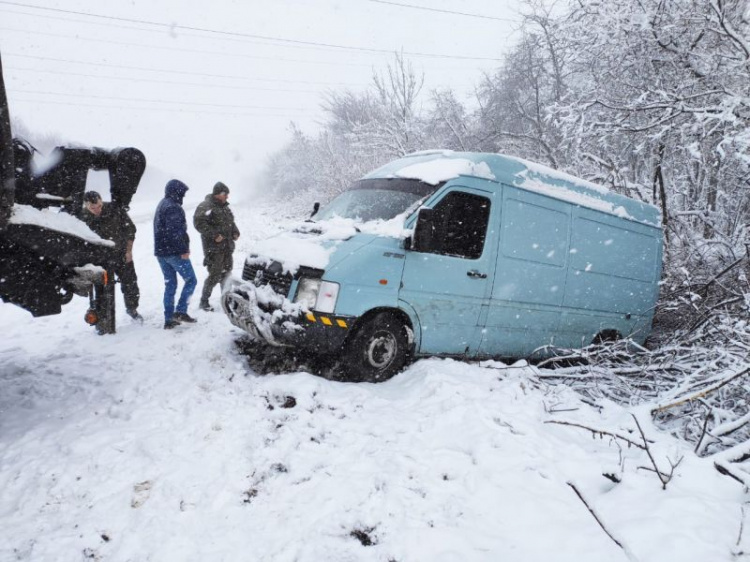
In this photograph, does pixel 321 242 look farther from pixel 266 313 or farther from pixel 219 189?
pixel 219 189

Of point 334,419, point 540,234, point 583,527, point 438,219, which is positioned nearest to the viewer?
point 583,527

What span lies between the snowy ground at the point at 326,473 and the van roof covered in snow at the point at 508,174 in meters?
2.07

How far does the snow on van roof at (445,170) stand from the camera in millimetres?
4250

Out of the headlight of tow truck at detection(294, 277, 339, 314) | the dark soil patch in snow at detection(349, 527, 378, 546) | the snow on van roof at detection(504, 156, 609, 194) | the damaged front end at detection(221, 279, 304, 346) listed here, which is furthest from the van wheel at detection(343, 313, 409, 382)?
the snow on van roof at detection(504, 156, 609, 194)

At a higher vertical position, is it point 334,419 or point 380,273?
point 380,273

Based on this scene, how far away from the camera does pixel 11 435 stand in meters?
2.82

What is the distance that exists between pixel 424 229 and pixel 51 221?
111 inches

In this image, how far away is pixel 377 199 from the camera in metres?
4.57

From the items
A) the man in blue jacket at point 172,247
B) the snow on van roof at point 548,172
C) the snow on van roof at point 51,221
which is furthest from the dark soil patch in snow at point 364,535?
the man in blue jacket at point 172,247

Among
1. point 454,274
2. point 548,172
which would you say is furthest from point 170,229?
point 548,172

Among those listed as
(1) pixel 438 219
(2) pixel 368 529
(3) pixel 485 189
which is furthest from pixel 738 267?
(2) pixel 368 529

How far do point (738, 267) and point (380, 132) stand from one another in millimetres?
11816

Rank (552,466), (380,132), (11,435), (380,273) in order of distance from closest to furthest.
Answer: (552,466), (11,435), (380,273), (380,132)

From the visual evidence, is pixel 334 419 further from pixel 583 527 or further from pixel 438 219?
pixel 438 219
